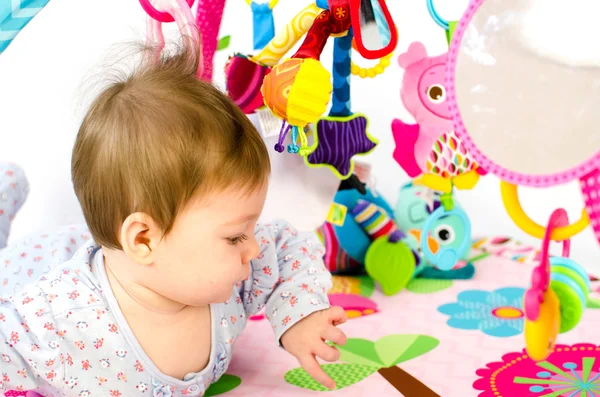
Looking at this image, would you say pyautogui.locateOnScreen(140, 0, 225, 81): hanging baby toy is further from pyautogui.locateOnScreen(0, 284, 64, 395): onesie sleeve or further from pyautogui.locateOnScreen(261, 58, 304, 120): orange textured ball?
pyautogui.locateOnScreen(0, 284, 64, 395): onesie sleeve

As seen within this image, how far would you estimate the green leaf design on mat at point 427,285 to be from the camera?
1.13 m

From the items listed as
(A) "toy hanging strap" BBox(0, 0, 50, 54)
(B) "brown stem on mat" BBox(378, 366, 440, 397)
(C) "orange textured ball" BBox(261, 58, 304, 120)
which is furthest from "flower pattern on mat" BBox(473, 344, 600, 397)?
(A) "toy hanging strap" BBox(0, 0, 50, 54)

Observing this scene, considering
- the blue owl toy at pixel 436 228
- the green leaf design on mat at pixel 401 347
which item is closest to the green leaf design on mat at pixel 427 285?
the blue owl toy at pixel 436 228

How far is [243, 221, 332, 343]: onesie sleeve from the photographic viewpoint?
85cm

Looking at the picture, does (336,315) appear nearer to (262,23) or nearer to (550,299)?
(550,299)

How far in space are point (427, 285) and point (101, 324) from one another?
57 centimetres

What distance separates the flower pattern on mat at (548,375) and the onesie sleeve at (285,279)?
21 cm

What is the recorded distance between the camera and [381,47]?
0.80 meters

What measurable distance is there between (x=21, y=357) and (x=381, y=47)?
49 centimetres

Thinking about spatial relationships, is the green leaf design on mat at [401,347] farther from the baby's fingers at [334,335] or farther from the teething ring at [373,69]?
the teething ring at [373,69]

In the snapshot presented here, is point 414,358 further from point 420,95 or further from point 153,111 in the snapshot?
point 153,111

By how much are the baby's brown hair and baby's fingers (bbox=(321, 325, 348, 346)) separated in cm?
20

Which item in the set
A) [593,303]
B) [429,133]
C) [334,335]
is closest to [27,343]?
[334,335]

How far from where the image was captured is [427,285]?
115cm
